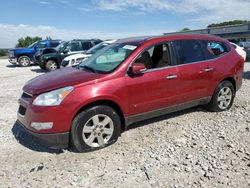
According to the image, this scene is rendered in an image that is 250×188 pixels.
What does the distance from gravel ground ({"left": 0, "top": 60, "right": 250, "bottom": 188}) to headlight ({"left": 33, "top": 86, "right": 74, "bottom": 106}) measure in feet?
2.76

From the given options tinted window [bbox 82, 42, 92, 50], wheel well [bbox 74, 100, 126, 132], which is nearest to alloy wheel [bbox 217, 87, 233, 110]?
wheel well [bbox 74, 100, 126, 132]

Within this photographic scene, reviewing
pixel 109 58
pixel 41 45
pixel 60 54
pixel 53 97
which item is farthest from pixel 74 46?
pixel 53 97

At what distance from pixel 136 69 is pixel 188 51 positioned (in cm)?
142

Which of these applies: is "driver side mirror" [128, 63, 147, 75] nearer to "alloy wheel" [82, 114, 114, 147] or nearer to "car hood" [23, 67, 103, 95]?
"car hood" [23, 67, 103, 95]

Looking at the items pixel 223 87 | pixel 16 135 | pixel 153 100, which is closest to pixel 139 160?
pixel 153 100

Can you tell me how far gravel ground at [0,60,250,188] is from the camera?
130 inches

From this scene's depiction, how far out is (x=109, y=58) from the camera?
15.7 ft

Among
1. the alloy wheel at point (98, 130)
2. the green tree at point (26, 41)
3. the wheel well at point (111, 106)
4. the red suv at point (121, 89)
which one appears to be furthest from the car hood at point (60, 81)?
the green tree at point (26, 41)

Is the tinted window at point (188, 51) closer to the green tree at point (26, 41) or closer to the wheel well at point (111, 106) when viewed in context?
the wheel well at point (111, 106)

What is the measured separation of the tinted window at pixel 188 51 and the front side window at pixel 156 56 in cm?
22

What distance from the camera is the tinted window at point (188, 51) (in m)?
4.88

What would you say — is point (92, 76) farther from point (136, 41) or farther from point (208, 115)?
point (208, 115)

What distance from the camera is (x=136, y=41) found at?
4.77 meters

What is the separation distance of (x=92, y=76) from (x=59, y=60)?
10992 mm
